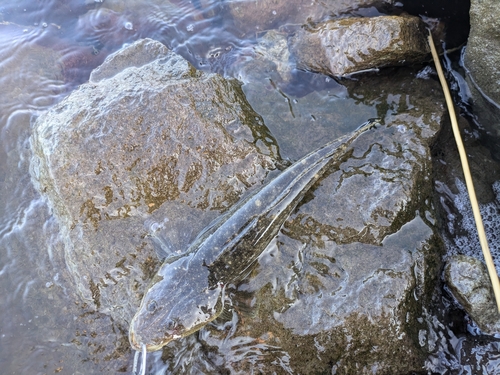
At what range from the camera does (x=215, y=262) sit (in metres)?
3.83

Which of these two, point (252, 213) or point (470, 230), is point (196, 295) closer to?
point (252, 213)

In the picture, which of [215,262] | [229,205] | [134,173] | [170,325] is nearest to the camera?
[170,325]

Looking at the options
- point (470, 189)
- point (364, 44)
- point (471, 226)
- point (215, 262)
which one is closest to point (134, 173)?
point (215, 262)

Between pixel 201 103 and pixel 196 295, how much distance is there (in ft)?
6.97

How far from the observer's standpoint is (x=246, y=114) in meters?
4.64

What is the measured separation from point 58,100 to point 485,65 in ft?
18.4

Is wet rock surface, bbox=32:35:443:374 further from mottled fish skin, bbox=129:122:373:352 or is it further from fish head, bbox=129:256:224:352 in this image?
fish head, bbox=129:256:224:352

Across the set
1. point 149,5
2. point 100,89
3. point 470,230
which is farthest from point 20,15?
point 470,230

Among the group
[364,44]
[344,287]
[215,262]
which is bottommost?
[344,287]

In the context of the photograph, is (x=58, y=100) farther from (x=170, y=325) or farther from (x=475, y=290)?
(x=475, y=290)

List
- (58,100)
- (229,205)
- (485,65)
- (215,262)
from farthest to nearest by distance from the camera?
1. (58,100)
2. (485,65)
3. (229,205)
4. (215,262)

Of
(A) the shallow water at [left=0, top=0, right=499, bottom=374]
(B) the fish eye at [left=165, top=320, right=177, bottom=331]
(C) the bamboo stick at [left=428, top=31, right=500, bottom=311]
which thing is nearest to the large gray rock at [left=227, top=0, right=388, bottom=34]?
(A) the shallow water at [left=0, top=0, right=499, bottom=374]

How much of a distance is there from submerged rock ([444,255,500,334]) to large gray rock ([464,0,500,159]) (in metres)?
1.73

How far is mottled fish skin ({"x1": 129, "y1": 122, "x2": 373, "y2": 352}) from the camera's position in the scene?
11.7 feet
